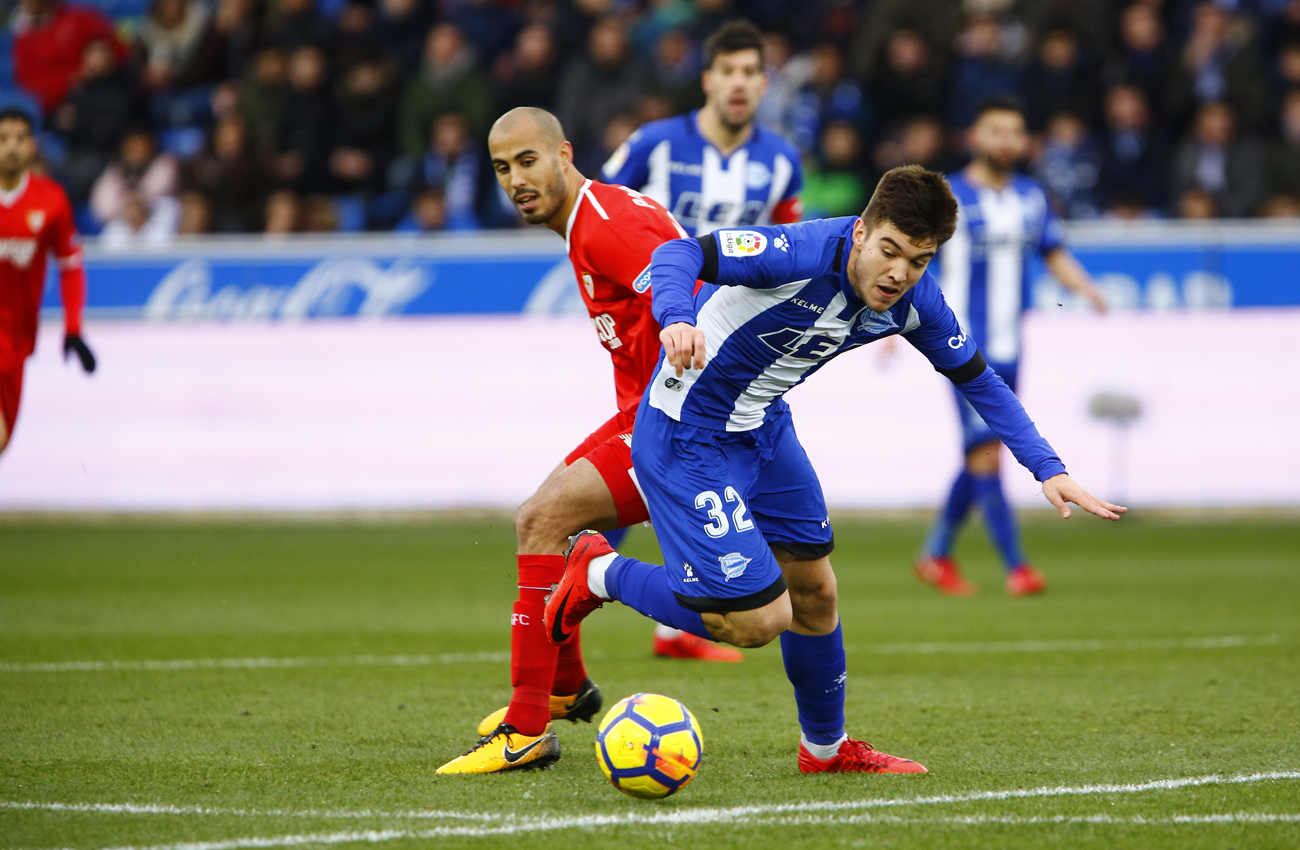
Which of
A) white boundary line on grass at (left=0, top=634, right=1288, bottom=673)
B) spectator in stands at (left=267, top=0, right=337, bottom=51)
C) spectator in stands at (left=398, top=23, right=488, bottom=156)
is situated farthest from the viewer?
spectator in stands at (left=267, top=0, right=337, bottom=51)

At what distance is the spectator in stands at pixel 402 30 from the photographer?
55.3 feet

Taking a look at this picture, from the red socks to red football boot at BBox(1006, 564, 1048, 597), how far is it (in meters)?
4.82

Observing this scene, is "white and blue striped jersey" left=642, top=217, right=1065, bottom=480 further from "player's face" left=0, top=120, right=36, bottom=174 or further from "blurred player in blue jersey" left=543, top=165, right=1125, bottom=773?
"player's face" left=0, top=120, right=36, bottom=174

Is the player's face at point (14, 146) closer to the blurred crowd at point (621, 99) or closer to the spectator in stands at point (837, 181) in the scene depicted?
the blurred crowd at point (621, 99)

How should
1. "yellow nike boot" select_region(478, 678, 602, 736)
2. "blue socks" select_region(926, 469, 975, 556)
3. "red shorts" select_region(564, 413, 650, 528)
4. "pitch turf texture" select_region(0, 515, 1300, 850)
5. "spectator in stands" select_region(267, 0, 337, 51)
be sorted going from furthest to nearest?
"spectator in stands" select_region(267, 0, 337, 51) < "blue socks" select_region(926, 469, 975, 556) < "yellow nike boot" select_region(478, 678, 602, 736) < "red shorts" select_region(564, 413, 650, 528) < "pitch turf texture" select_region(0, 515, 1300, 850)

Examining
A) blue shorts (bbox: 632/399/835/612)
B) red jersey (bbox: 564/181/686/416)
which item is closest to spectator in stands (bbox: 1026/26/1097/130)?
red jersey (bbox: 564/181/686/416)

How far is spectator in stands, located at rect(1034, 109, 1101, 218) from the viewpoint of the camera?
14.4 metres

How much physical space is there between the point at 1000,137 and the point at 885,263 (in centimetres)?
513

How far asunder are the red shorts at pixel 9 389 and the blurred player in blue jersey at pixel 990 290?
5451 mm

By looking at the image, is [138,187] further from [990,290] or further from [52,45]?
[990,290]

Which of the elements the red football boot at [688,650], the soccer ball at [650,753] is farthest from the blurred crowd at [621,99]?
the soccer ball at [650,753]

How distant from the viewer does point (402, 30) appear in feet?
55.5

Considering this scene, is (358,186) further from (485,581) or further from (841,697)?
(841,697)

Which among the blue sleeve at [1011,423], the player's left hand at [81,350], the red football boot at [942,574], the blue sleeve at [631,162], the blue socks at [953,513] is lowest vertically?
the red football boot at [942,574]
